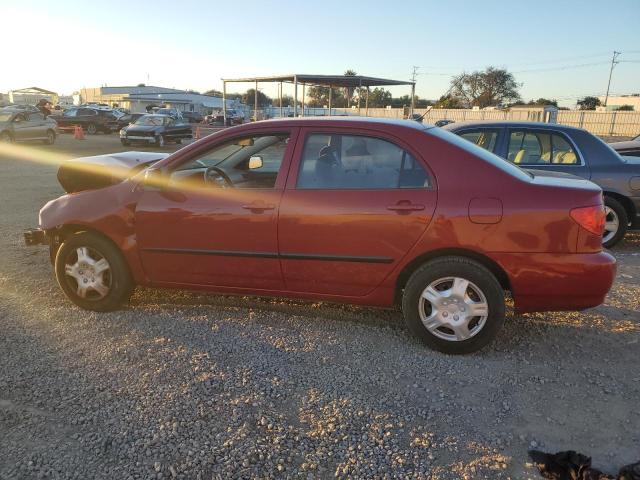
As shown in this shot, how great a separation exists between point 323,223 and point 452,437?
1656 millimetres

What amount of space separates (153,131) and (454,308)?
831 inches

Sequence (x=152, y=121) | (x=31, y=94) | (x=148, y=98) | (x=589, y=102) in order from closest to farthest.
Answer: (x=152, y=121) → (x=148, y=98) → (x=589, y=102) → (x=31, y=94)

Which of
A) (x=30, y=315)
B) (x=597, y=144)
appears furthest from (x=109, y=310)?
(x=597, y=144)

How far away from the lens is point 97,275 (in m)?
4.21

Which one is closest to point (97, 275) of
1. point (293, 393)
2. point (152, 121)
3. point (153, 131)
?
point (293, 393)

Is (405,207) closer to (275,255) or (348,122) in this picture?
(348,122)

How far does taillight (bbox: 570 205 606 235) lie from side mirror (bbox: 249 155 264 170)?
9.01ft

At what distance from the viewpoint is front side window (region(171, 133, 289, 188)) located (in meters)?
3.99

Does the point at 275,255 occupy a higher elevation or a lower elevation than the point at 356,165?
lower

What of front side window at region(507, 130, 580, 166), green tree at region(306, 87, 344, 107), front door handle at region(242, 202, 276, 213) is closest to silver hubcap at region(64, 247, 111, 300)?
front door handle at region(242, 202, 276, 213)

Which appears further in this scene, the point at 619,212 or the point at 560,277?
the point at 619,212

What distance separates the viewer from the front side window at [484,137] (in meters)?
6.53

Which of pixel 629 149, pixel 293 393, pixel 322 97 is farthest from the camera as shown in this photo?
pixel 322 97

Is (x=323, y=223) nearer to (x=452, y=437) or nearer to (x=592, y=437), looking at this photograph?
(x=452, y=437)
